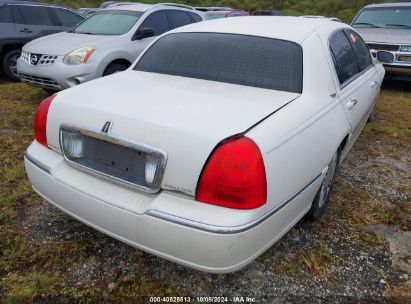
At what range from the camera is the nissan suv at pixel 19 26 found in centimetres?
728

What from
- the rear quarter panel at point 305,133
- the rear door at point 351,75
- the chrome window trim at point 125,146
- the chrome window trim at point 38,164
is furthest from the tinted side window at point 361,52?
the chrome window trim at point 38,164

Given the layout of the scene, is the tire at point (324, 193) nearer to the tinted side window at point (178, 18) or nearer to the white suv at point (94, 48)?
the white suv at point (94, 48)

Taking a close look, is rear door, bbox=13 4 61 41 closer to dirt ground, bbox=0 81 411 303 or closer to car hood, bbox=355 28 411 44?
dirt ground, bbox=0 81 411 303

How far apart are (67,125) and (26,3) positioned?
22.1 ft

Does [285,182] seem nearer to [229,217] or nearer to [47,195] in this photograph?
[229,217]

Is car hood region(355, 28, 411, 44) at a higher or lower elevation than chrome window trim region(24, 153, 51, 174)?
lower

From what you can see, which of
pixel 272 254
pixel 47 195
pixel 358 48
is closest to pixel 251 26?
pixel 358 48

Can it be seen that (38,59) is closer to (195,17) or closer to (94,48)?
(94,48)

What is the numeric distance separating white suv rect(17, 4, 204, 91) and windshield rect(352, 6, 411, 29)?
4541 mm

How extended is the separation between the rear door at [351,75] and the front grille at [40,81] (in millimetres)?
4026

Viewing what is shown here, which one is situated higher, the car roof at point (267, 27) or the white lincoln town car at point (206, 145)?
the car roof at point (267, 27)

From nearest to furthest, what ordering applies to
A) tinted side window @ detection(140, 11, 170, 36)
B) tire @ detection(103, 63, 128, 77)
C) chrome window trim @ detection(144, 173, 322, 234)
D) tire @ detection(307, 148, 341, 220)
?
chrome window trim @ detection(144, 173, 322, 234) < tire @ detection(307, 148, 341, 220) < tire @ detection(103, 63, 128, 77) < tinted side window @ detection(140, 11, 170, 36)

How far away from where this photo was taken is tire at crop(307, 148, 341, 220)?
9.27 feet

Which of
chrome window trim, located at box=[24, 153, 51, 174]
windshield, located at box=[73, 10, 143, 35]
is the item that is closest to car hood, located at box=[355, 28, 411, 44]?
windshield, located at box=[73, 10, 143, 35]
